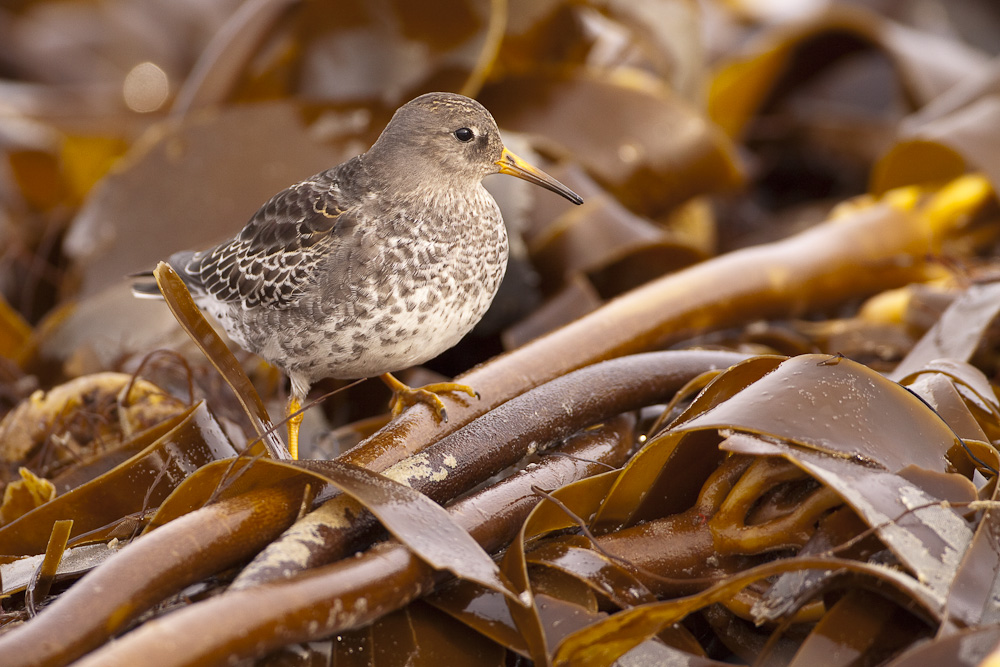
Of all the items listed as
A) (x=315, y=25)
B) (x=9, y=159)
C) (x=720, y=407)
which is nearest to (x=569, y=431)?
(x=720, y=407)

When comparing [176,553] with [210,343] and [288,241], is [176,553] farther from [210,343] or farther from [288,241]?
[288,241]

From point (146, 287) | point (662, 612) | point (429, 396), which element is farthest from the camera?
point (146, 287)

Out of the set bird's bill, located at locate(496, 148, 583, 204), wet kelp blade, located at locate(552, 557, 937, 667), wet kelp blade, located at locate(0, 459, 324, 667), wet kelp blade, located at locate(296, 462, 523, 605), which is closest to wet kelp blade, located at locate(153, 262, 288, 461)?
wet kelp blade, located at locate(0, 459, 324, 667)

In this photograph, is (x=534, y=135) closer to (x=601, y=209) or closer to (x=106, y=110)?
(x=601, y=209)

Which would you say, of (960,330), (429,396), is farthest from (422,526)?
(960,330)

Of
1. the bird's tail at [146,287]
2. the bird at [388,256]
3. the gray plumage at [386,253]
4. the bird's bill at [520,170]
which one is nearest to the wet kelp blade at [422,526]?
the bird at [388,256]

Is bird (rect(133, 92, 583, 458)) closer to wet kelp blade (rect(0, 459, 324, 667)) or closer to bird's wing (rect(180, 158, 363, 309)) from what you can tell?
bird's wing (rect(180, 158, 363, 309))
